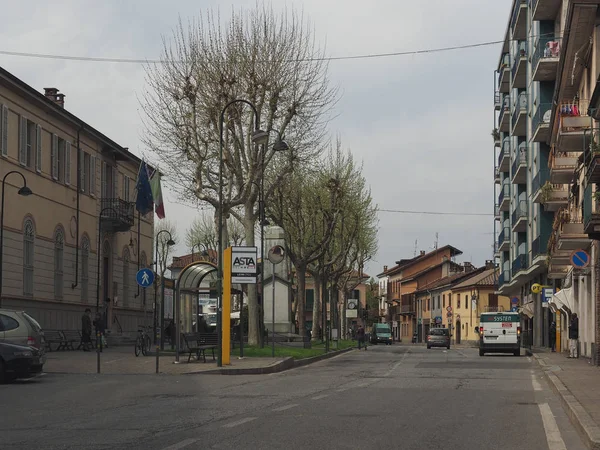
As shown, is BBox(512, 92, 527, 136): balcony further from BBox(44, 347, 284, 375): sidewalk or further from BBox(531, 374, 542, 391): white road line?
BBox(531, 374, 542, 391): white road line

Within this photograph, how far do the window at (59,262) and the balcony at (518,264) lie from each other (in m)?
29.5

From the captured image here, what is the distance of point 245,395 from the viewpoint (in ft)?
58.5

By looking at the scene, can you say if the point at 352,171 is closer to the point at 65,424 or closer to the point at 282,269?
the point at 282,269

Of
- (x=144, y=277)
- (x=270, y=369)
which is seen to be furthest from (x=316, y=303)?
(x=144, y=277)

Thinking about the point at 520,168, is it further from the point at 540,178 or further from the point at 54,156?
the point at 54,156

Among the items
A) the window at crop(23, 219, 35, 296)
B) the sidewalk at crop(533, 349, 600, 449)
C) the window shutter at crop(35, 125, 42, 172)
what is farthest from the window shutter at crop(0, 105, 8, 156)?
the sidewalk at crop(533, 349, 600, 449)

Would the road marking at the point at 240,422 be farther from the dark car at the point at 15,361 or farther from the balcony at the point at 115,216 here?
the balcony at the point at 115,216

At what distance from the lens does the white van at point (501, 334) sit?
46.2 metres

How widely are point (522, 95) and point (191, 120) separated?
1165 inches

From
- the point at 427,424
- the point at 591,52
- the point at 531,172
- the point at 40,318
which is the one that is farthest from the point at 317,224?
the point at 427,424

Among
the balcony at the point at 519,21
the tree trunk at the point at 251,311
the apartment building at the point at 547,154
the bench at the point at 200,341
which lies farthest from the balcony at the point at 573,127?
the balcony at the point at 519,21

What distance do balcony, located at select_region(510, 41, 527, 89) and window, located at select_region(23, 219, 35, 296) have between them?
3220 centimetres

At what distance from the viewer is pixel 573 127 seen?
33.4 m

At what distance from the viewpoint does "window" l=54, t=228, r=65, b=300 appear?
149 feet
